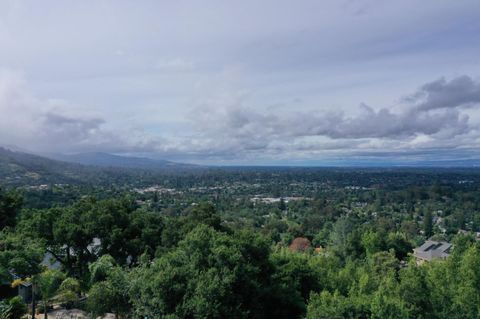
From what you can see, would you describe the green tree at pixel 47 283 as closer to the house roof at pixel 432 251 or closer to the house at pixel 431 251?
the house at pixel 431 251

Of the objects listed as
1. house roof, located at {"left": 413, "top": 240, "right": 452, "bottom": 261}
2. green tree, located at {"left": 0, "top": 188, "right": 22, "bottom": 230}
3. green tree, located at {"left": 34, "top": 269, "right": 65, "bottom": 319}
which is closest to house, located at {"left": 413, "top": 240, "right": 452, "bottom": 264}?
house roof, located at {"left": 413, "top": 240, "right": 452, "bottom": 261}

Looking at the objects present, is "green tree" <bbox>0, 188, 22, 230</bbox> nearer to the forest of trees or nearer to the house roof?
the forest of trees

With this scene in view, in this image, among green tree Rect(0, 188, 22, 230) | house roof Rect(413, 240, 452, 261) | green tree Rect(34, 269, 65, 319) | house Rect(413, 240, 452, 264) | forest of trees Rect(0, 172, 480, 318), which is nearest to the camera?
forest of trees Rect(0, 172, 480, 318)

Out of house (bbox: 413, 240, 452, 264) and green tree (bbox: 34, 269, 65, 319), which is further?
house (bbox: 413, 240, 452, 264)

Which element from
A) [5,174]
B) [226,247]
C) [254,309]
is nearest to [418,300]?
[254,309]

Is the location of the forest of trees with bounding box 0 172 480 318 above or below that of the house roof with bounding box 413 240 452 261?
above

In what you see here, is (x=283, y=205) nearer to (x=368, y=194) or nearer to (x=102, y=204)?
(x=368, y=194)

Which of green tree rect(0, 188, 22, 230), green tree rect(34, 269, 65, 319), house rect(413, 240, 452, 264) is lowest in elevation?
house rect(413, 240, 452, 264)

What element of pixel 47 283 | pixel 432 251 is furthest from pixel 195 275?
pixel 432 251
